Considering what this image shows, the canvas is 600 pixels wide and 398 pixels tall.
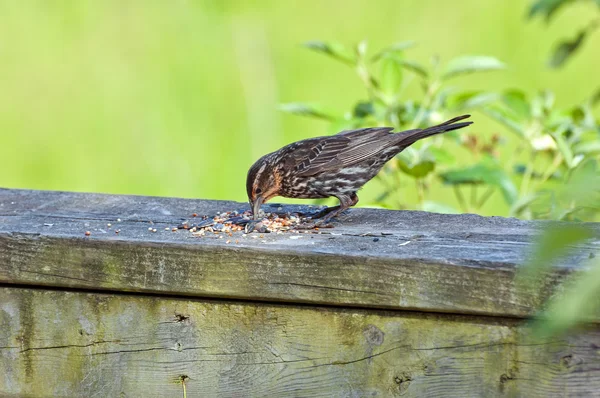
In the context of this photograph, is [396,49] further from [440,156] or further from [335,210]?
[335,210]

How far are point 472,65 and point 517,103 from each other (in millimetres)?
295

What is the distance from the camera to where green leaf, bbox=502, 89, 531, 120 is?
3.98 meters

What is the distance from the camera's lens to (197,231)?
2703mm

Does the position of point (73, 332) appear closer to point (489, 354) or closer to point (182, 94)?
point (489, 354)

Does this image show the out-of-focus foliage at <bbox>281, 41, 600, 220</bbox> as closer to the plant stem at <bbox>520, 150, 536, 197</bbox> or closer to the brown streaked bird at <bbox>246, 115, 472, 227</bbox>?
the plant stem at <bbox>520, 150, 536, 197</bbox>

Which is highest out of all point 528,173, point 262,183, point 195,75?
point 195,75

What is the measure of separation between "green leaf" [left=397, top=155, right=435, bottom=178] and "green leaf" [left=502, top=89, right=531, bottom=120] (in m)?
0.69

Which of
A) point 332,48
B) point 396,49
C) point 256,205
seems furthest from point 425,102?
point 256,205

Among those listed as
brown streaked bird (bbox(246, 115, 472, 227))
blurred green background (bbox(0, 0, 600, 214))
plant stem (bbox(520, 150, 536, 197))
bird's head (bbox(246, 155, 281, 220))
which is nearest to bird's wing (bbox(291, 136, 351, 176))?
brown streaked bird (bbox(246, 115, 472, 227))

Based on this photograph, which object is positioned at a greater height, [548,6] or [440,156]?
[548,6]

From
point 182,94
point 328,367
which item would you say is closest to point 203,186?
point 182,94

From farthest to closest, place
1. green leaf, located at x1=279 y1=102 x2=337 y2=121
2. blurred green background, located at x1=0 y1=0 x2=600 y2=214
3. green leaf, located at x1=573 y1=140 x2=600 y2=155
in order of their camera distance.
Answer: blurred green background, located at x1=0 y1=0 x2=600 y2=214 → green leaf, located at x1=279 y1=102 x2=337 y2=121 → green leaf, located at x1=573 y1=140 x2=600 y2=155

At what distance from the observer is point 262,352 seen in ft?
8.04

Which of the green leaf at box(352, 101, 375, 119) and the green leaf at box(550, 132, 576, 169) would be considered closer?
the green leaf at box(550, 132, 576, 169)
